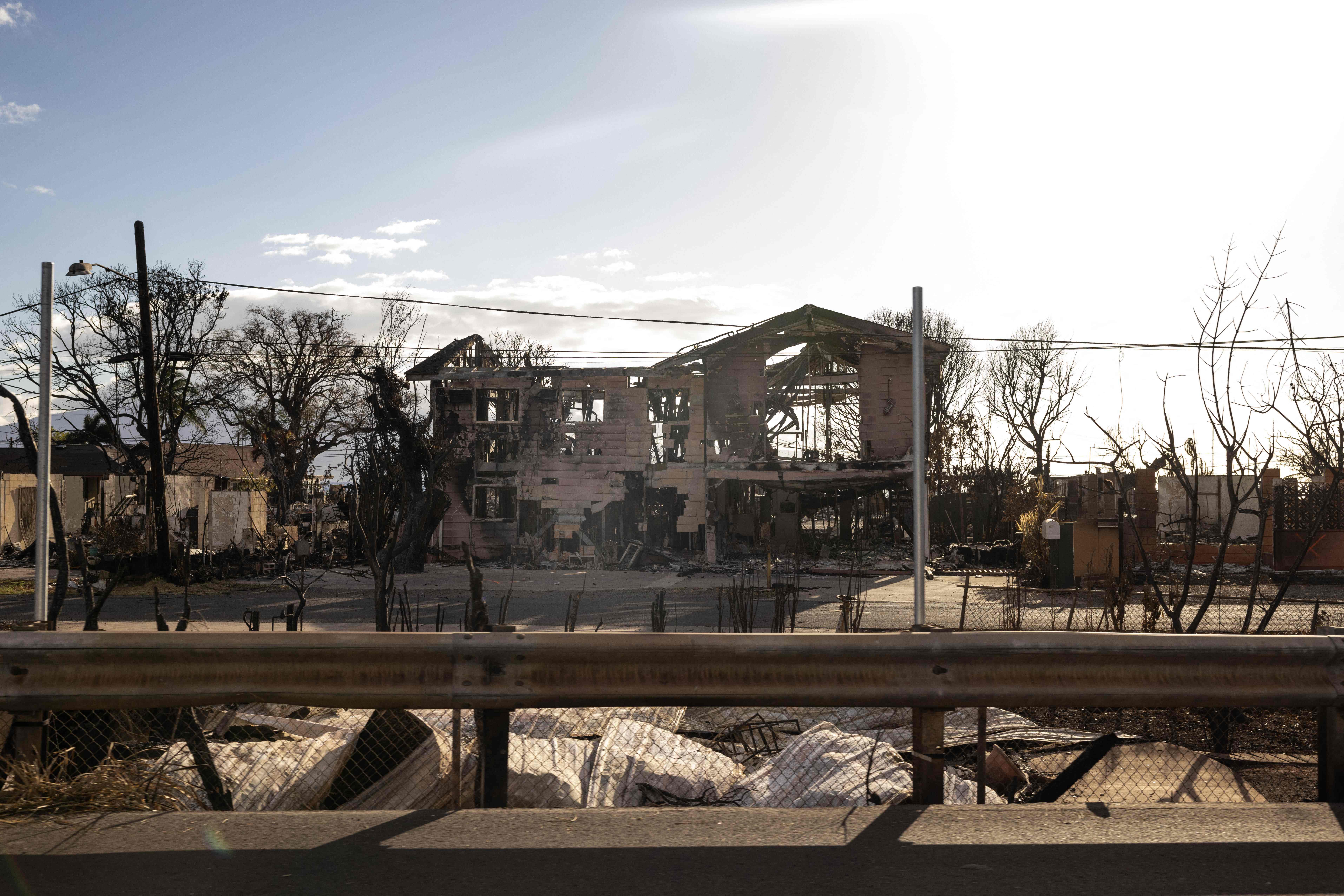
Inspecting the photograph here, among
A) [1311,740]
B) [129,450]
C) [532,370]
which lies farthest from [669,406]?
[1311,740]

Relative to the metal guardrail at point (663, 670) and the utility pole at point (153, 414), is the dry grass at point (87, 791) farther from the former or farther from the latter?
the utility pole at point (153, 414)

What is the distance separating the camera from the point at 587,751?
582 cm

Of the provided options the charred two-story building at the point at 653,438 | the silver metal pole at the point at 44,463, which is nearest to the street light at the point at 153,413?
the charred two-story building at the point at 653,438

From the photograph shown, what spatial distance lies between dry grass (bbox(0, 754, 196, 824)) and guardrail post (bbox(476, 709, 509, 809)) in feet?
4.55

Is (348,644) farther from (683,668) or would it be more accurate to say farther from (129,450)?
(129,450)

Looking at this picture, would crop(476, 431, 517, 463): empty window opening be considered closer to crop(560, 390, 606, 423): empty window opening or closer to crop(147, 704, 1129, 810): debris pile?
crop(560, 390, 606, 423): empty window opening

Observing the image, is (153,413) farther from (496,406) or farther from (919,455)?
(919,455)

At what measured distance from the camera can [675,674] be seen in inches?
177

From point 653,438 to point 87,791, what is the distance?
2852 centimetres

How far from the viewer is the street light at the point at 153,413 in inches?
883

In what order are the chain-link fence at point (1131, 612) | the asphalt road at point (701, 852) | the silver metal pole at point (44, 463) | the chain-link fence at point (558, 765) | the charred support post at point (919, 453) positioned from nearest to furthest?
1. the asphalt road at point (701, 852)
2. the chain-link fence at point (558, 765)
3. the charred support post at point (919, 453)
4. the silver metal pole at point (44, 463)
5. the chain-link fence at point (1131, 612)

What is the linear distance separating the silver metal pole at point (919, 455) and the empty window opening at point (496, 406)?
86.4 ft

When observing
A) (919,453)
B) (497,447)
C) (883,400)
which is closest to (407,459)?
(497,447)

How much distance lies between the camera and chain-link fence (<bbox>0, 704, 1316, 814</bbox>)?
4613mm
